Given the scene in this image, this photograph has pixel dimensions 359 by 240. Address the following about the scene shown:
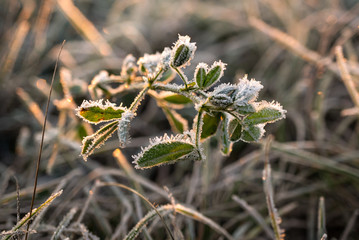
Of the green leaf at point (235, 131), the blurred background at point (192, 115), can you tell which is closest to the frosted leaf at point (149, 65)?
the green leaf at point (235, 131)

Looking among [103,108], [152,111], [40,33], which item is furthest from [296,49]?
[40,33]

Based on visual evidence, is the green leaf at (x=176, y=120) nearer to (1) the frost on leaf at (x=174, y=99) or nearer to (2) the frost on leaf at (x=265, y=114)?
(1) the frost on leaf at (x=174, y=99)

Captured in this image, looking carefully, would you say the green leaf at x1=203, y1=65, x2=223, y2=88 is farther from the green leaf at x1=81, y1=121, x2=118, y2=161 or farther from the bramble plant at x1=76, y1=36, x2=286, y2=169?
the green leaf at x1=81, y1=121, x2=118, y2=161

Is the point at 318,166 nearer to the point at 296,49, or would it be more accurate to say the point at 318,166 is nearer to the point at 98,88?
the point at 296,49

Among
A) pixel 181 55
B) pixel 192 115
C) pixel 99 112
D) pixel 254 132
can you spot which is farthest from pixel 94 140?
pixel 192 115

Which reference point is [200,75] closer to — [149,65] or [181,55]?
[181,55]
